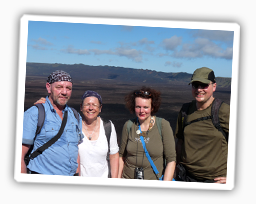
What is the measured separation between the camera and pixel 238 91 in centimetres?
345

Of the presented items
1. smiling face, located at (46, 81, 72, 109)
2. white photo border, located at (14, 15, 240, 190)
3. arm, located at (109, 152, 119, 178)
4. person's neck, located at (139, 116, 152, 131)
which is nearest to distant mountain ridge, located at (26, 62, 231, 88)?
white photo border, located at (14, 15, 240, 190)

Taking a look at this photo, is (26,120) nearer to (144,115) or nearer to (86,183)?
(86,183)

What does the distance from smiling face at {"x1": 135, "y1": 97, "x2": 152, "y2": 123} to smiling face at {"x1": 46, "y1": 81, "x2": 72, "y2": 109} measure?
1.01m

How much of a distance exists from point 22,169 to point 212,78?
3.09m

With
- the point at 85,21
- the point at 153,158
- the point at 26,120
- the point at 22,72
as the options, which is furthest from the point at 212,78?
the point at 22,72

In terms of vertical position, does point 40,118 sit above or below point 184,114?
below

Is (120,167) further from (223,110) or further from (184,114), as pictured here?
(223,110)

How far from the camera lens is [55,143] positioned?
3.06m

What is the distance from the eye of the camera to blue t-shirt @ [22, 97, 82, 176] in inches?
118

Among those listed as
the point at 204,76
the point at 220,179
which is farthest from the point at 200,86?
the point at 220,179

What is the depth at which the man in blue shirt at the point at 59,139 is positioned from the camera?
9.91ft

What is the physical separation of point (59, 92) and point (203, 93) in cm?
204

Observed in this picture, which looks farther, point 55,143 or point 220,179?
point 220,179

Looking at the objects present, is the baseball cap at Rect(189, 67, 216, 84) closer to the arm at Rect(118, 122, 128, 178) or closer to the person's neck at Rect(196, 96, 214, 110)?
the person's neck at Rect(196, 96, 214, 110)
